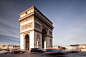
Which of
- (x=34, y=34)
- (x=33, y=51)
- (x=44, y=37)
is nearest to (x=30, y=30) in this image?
(x=34, y=34)

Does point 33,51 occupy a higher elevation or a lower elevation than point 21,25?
lower

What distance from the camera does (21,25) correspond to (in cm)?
2605

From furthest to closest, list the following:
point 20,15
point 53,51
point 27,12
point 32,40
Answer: point 20,15 < point 27,12 < point 32,40 < point 53,51

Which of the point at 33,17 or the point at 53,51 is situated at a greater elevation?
the point at 33,17

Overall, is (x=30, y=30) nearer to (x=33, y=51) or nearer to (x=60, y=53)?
(x=33, y=51)


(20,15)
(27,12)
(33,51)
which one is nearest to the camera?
(33,51)

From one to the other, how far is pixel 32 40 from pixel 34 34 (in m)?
1.92

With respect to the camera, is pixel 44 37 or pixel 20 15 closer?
pixel 20 15

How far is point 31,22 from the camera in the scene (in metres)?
22.8

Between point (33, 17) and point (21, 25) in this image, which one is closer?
point (33, 17)

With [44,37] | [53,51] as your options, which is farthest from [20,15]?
[53,51]

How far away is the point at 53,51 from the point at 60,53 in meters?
1.24

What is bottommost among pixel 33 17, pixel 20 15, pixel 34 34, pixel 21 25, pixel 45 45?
pixel 45 45

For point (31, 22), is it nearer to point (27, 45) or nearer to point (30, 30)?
point (30, 30)
